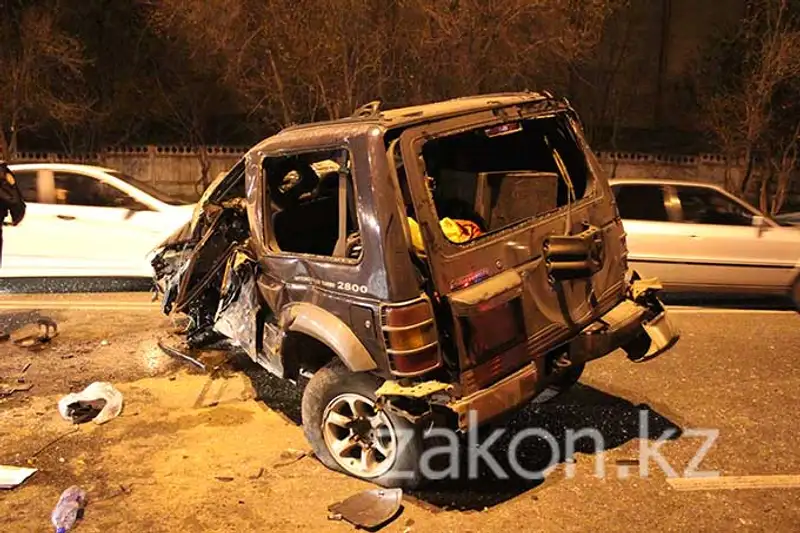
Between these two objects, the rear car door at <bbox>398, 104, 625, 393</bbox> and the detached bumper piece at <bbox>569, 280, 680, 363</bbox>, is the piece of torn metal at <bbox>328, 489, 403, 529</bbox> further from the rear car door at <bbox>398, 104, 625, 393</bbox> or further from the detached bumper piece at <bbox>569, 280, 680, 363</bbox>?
the detached bumper piece at <bbox>569, 280, 680, 363</bbox>

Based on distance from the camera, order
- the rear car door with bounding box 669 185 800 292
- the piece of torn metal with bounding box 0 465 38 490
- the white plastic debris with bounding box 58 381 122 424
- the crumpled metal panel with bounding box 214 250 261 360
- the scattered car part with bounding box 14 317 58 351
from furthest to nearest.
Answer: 1. the rear car door with bounding box 669 185 800 292
2. the scattered car part with bounding box 14 317 58 351
3. the white plastic debris with bounding box 58 381 122 424
4. the crumpled metal panel with bounding box 214 250 261 360
5. the piece of torn metal with bounding box 0 465 38 490

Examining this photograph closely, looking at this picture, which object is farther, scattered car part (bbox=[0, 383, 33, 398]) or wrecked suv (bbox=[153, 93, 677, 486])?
scattered car part (bbox=[0, 383, 33, 398])

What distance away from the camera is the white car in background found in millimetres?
8242

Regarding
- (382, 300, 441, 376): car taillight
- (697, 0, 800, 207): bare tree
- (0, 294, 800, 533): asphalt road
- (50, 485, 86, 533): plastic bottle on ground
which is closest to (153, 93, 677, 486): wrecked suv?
(382, 300, 441, 376): car taillight

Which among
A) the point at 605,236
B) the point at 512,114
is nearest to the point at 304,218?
the point at 512,114

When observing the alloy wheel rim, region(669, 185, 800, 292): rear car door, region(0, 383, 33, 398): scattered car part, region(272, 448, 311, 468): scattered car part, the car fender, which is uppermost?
the car fender

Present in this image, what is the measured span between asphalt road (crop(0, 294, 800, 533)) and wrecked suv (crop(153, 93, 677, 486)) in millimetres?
340

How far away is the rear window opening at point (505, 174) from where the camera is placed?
444 cm

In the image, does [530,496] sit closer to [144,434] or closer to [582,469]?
[582,469]

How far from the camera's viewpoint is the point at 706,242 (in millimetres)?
7668

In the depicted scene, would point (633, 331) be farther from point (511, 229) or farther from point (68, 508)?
point (68, 508)

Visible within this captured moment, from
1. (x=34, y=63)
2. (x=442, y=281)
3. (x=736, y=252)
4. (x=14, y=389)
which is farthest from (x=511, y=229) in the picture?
(x=34, y=63)

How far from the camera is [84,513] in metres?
3.87

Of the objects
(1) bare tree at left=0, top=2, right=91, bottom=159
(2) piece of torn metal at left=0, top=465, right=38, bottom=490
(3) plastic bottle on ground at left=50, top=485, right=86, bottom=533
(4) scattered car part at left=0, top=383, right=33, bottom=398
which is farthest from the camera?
(1) bare tree at left=0, top=2, right=91, bottom=159
